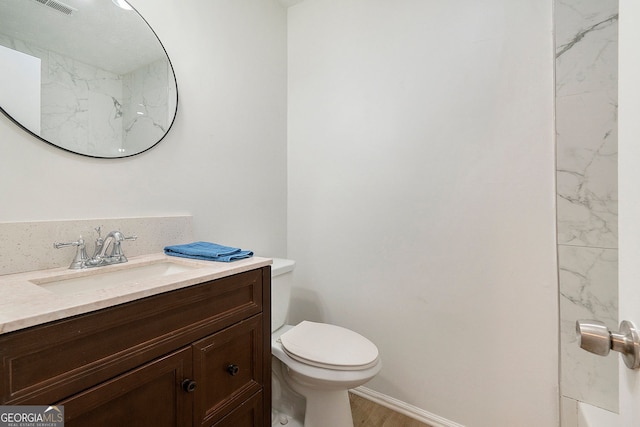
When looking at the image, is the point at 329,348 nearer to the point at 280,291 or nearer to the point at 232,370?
the point at 280,291

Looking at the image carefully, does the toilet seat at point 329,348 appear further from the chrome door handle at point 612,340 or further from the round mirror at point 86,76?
the round mirror at point 86,76

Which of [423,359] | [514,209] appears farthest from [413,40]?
[423,359]

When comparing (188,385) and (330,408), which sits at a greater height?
(188,385)

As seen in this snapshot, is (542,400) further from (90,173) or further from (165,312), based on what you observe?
(90,173)

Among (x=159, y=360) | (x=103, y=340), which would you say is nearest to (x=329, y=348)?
(x=159, y=360)

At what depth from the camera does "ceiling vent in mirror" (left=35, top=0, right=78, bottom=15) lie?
0.97m

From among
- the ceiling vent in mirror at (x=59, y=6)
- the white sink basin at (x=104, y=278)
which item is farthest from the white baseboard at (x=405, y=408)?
the ceiling vent in mirror at (x=59, y=6)

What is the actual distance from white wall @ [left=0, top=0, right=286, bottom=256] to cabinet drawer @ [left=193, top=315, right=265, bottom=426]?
635 mm

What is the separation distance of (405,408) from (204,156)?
1704mm

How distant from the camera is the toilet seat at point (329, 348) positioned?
1168mm

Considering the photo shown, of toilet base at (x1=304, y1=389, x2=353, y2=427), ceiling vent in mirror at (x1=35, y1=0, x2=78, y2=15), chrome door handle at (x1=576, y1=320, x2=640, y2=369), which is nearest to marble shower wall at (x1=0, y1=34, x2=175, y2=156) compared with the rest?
→ ceiling vent in mirror at (x1=35, y1=0, x2=78, y2=15)

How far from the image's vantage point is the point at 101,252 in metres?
1.01

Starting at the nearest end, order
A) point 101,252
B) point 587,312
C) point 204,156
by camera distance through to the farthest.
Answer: point 101,252 → point 587,312 → point 204,156

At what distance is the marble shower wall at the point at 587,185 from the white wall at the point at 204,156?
1.47 meters
